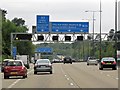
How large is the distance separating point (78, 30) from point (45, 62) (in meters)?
31.5

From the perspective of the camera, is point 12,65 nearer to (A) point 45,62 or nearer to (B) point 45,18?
(A) point 45,62

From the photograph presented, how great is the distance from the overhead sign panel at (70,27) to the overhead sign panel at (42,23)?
1300mm

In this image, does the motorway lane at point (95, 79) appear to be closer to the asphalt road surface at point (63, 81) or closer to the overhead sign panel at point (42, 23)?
the asphalt road surface at point (63, 81)

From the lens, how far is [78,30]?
3157 inches

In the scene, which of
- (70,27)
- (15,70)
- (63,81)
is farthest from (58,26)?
(63,81)

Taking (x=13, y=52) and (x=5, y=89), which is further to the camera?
(x=13, y=52)

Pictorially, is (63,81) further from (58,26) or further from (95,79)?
(58,26)

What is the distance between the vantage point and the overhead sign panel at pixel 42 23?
78625mm

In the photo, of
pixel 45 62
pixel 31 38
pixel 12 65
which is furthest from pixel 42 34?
pixel 12 65

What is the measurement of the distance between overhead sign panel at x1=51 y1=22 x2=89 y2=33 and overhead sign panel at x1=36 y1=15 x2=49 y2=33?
130cm

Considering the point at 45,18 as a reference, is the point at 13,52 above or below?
below

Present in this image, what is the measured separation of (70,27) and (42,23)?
14.9ft

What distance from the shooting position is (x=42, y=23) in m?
78.9

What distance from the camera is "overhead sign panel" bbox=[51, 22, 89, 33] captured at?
79250 mm
